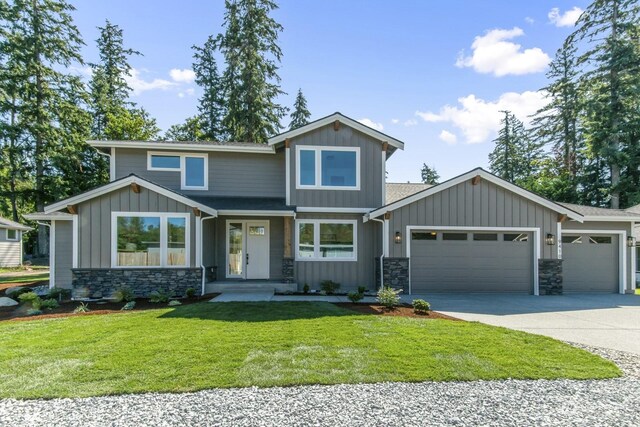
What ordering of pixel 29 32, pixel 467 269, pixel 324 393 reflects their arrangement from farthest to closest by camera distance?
pixel 29 32 → pixel 467 269 → pixel 324 393

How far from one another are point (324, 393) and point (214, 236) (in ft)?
30.2

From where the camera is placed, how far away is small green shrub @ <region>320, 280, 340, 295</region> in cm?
1083

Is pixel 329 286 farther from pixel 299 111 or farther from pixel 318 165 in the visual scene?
pixel 299 111

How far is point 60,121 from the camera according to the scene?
2286 cm

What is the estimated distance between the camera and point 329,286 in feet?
35.6

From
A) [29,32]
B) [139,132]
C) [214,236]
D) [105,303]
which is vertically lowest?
[105,303]

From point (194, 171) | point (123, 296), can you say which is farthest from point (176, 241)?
point (194, 171)

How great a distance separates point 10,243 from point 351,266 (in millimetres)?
26218

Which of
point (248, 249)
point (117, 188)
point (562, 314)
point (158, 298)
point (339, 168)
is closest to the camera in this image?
point (562, 314)

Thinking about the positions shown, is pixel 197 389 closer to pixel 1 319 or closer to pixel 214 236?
pixel 1 319

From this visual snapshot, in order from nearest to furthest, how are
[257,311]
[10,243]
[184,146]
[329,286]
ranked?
1. [257,311]
2. [329,286]
3. [184,146]
4. [10,243]

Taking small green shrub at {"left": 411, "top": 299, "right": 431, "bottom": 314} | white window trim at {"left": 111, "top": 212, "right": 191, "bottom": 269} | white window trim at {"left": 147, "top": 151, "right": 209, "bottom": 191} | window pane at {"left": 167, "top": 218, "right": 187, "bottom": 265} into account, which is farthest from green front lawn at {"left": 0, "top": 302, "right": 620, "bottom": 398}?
white window trim at {"left": 147, "top": 151, "right": 209, "bottom": 191}

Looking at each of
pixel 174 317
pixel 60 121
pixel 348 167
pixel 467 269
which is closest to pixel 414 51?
pixel 348 167

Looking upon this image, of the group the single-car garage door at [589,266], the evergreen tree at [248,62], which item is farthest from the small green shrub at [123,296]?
the evergreen tree at [248,62]
